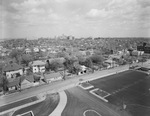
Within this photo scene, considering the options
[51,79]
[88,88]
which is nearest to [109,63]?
[88,88]

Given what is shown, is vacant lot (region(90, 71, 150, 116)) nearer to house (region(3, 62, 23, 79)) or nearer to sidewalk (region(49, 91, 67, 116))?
sidewalk (region(49, 91, 67, 116))

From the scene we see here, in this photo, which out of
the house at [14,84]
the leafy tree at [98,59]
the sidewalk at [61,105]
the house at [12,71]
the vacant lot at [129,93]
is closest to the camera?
the sidewalk at [61,105]

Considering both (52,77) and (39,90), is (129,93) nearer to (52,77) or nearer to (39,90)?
(52,77)

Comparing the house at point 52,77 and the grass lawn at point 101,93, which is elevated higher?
the house at point 52,77

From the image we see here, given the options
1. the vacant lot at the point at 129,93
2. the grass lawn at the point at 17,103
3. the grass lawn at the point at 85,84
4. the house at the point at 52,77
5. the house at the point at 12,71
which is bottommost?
the vacant lot at the point at 129,93

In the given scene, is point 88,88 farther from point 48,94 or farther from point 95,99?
point 48,94

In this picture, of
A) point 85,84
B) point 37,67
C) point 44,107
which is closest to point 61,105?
point 44,107

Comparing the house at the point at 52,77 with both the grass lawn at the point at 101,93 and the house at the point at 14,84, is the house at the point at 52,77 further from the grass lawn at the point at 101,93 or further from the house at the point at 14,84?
the grass lawn at the point at 101,93

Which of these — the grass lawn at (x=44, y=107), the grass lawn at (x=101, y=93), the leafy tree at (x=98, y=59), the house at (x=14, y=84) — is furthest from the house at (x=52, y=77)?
the leafy tree at (x=98, y=59)
